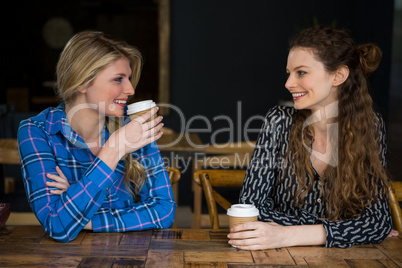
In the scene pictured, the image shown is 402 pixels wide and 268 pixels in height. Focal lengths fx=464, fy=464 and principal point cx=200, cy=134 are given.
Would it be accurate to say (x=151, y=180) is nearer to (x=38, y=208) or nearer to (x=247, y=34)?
(x=38, y=208)

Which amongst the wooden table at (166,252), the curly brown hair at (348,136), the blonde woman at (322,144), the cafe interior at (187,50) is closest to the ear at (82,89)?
the wooden table at (166,252)

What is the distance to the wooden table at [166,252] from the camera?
1.24 metres

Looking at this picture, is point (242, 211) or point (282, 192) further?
point (282, 192)

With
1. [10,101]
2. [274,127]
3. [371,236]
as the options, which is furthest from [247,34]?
[371,236]

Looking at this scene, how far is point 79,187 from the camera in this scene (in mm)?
1471

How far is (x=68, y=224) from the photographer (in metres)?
1.41

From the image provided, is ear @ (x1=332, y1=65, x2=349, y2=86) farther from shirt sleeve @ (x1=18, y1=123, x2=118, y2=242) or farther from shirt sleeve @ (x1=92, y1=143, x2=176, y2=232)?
shirt sleeve @ (x1=18, y1=123, x2=118, y2=242)

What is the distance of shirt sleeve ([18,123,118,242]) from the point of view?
4.66 feet

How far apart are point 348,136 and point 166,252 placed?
0.88 m

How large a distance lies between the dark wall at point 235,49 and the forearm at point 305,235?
356cm

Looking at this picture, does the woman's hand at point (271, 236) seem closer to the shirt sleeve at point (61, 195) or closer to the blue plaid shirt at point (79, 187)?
the blue plaid shirt at point (79, 187)

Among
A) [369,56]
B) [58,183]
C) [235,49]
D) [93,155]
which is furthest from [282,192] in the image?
[235,49]

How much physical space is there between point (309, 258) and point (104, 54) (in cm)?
98

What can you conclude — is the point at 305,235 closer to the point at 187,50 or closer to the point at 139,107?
the point at 139,107
